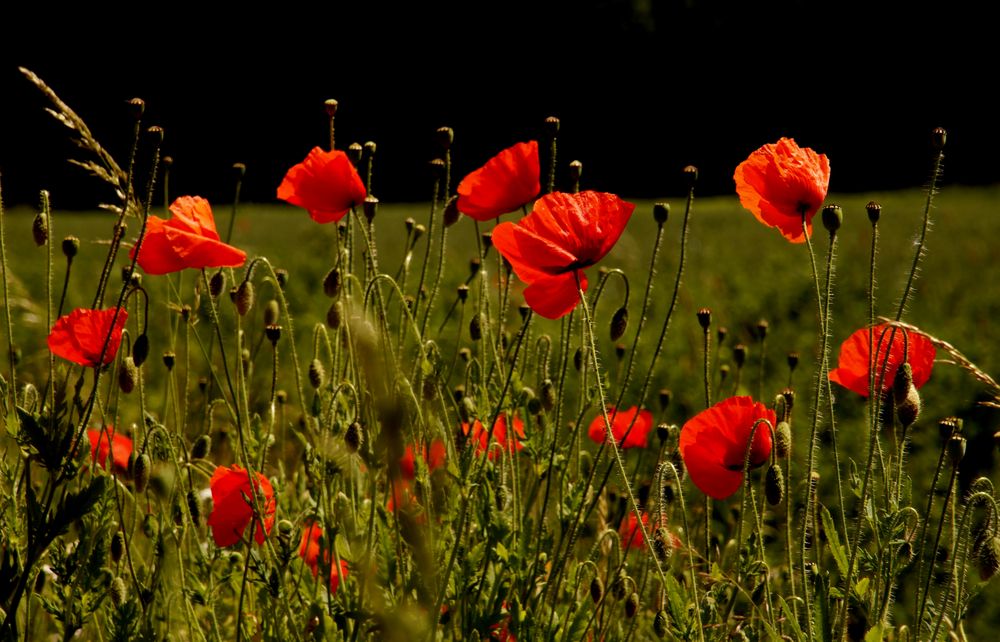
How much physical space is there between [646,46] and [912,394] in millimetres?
14936

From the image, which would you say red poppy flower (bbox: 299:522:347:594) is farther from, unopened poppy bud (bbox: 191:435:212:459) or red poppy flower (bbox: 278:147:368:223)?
red poppy flower (bbox: 278:147:368:223)

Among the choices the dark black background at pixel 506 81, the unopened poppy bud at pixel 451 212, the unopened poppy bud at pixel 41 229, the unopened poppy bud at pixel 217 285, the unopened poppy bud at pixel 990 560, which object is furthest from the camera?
the dark black background at pixel 506 81

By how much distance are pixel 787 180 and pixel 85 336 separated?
1119 millimetres

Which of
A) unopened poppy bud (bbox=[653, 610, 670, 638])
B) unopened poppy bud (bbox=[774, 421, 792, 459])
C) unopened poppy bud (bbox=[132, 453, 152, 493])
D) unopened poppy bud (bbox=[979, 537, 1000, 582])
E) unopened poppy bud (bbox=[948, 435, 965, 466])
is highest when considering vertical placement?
unopened poppy bud (bbox=[948, 435, 965, 466])

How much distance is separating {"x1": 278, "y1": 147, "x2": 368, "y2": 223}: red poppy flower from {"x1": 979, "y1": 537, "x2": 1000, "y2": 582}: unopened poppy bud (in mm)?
1079

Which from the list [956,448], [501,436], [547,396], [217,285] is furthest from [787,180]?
[217,285]

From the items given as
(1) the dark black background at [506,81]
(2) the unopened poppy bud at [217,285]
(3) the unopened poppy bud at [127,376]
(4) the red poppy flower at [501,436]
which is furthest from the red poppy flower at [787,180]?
(1) the dark black background at [506,81]

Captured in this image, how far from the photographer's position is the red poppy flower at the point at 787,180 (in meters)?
1.75

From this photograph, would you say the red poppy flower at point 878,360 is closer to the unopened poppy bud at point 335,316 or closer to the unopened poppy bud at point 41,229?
the unopened poppy bud at point 335,316

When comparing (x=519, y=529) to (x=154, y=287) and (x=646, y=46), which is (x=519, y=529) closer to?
(x=154, y=287)

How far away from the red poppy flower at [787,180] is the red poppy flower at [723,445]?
298mm

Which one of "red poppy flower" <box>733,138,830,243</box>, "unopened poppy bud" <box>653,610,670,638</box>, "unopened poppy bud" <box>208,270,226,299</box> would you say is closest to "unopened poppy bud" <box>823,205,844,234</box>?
"red poppy flower" <box>733,138,830,243</box>

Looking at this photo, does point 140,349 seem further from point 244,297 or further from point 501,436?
point 501,436

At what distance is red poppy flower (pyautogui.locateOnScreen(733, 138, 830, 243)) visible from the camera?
1755mm
